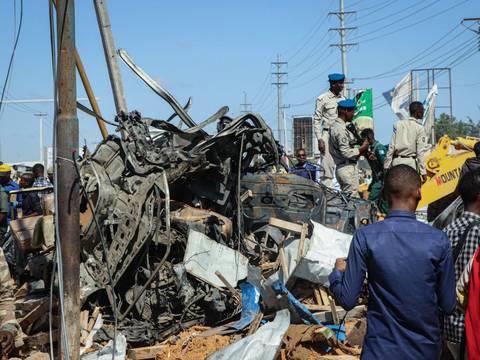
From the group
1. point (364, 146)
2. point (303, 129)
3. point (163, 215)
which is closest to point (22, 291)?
point (163, 215)

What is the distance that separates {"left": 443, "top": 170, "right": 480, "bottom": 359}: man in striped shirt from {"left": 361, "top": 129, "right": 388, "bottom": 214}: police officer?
6.61 m

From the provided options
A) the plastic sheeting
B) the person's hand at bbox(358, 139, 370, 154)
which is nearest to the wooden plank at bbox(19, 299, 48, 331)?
the plastic sheeting

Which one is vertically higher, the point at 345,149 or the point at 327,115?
the point at 327,115

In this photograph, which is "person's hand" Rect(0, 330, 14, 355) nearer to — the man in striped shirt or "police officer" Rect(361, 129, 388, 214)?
→ the man in striped shirt

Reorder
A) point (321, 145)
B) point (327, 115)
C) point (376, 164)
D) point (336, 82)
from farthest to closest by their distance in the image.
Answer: point (327, 115) < point (336, 82) < point (376, 164) < point (321, 145)

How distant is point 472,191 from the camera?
154 inches

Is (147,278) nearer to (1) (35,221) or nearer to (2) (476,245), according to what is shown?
(1) (35,221)

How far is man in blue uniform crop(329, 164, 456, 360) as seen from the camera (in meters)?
3.33

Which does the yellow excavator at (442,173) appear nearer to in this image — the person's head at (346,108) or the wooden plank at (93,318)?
the person's head at (346,108)

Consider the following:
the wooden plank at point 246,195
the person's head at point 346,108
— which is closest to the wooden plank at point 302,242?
the wooden plank at point 246,195

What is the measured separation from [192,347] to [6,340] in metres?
2.28

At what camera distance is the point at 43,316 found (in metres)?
6.79

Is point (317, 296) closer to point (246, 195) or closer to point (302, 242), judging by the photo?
point (302, 242)

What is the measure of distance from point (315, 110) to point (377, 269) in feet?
27.1
